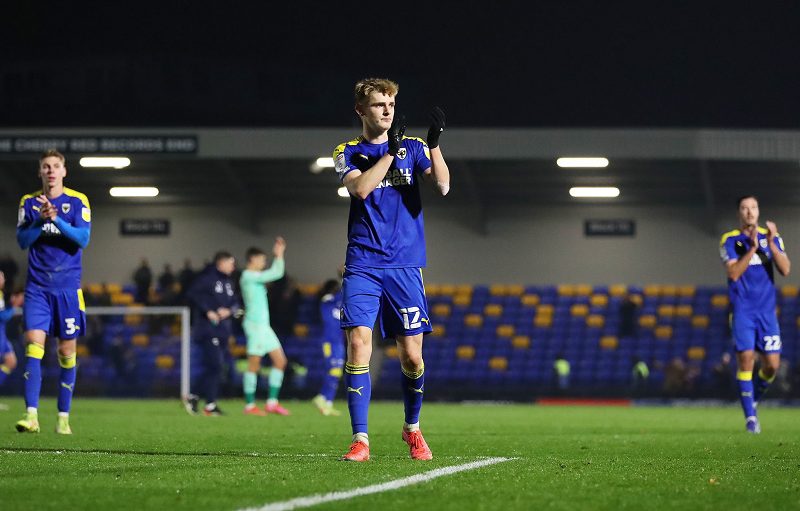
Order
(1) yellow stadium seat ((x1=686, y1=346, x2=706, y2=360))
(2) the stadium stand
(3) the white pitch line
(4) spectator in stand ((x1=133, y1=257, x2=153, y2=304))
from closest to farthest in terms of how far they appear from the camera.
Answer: (3) the white pitch line < (2) the stadium stand < (1) yellow stadium seat ((x1=686, y1=346, x2=706, y2=360)) < (4) spectator in stand ((x1=133, y1=257, x2=153, y2=304))

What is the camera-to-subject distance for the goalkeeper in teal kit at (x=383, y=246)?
6746mm

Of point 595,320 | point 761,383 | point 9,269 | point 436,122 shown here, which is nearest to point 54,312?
point 436,122

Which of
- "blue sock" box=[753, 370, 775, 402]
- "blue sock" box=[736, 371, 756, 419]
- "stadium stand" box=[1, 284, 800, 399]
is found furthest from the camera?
"stadium stand" box=[1, 284, 800, 399]

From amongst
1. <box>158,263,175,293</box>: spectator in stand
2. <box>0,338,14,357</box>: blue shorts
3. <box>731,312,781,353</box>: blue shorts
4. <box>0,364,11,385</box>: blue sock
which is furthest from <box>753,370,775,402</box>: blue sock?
<box>158,263,175,293</box>: spectator in stand

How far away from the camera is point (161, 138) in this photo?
78.1ft

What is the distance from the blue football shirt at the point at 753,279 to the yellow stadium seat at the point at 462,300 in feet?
52.3

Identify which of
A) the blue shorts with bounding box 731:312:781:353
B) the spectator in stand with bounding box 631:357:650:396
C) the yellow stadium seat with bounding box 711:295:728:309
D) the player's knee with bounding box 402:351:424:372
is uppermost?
the yellow stadium seat with bounding box 711:295:728:309

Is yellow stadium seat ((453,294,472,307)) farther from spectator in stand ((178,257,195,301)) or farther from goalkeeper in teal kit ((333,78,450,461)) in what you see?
goalkeeper in teal kit ((333,78,450,461))

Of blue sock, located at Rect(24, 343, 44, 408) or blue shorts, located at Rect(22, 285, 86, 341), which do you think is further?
blue sock, located at Rect(24, 343, 44, 408)

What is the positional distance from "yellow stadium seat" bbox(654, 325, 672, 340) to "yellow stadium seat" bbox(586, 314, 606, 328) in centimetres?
116

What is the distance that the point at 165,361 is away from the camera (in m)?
21.8

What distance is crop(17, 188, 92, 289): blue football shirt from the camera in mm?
9602

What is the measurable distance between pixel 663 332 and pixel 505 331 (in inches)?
133

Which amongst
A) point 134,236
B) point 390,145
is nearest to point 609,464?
point 390,145
